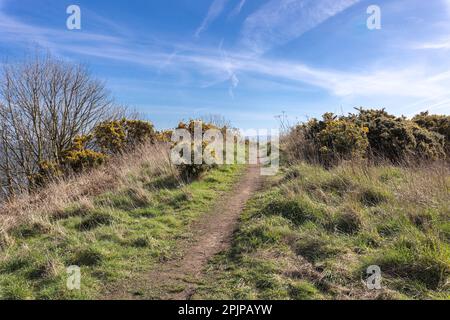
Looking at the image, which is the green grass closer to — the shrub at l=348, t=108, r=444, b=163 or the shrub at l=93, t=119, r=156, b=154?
the shrub at l=348, t=108, r=444, b=163

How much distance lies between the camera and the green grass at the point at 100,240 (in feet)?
13.3

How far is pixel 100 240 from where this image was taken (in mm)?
5207

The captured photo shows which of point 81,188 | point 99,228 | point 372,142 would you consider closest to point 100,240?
point 99,228

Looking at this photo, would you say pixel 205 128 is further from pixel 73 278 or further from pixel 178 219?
pixel 73 278

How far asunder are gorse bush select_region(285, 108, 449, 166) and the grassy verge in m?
2.39

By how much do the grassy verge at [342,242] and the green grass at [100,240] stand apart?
45.5 inches

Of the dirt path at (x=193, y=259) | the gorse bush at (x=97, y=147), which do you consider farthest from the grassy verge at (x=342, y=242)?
the gorse bush at (x=97, y=147)

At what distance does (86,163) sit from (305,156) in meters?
7.19

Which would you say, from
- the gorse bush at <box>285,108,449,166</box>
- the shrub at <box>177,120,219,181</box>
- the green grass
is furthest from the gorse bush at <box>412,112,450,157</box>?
the green grass

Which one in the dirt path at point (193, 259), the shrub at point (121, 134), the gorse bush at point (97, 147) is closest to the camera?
the dirt path at point (193, 259)

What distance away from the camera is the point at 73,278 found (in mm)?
4008

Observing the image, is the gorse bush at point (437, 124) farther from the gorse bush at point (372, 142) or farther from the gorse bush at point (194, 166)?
the gorse bush at point (194, 166)

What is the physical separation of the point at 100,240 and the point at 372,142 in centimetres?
817
